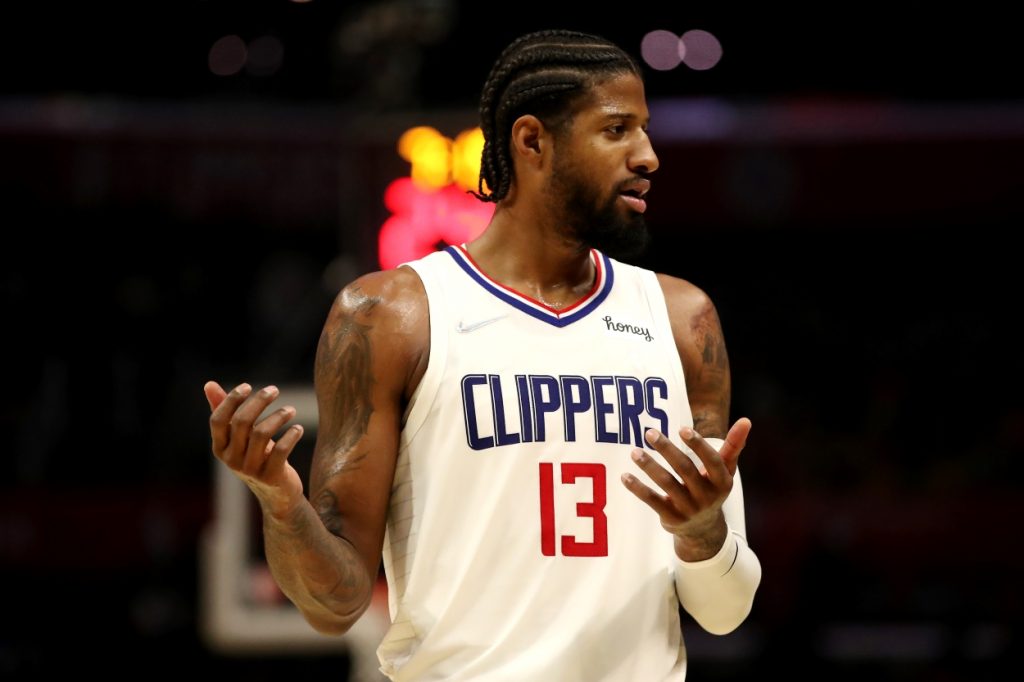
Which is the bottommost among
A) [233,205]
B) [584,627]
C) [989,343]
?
[584,627]

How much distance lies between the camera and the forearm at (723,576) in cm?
278

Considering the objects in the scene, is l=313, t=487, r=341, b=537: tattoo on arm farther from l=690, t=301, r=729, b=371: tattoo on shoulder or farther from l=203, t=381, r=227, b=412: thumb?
l=690, t=301, r=729, b=371: tattoo on shoulder

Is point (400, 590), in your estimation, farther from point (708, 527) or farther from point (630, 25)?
point (630, 25)

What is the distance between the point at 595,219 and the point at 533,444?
49 cm

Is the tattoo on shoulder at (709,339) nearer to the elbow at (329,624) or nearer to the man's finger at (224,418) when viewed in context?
the elbow at (329,624)

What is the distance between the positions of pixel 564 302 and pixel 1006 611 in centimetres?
764

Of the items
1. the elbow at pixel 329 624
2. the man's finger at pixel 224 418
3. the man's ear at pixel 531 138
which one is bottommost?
the elbow at pixel 329 624

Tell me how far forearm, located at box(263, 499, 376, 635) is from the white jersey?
0.11 metres

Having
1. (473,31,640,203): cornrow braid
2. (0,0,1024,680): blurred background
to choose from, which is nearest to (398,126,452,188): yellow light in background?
(473,31,640,203): cornrow braid

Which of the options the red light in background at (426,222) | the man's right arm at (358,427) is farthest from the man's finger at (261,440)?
the red light in background at (426,222)

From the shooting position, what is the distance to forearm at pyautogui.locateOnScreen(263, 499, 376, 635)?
8.66 feet

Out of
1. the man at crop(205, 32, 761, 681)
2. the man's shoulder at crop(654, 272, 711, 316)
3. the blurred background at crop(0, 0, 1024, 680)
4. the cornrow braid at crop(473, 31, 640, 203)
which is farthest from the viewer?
the blurred background at crop(0, 0, 1024, 680)

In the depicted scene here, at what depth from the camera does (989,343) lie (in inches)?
474

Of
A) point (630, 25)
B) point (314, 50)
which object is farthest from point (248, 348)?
point (630, 25)
